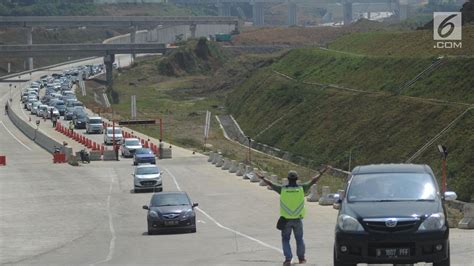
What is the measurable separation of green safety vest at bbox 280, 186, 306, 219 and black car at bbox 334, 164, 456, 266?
87.2 inches

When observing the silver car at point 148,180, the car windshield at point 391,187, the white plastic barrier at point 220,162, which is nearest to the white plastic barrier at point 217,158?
the white plastic barrier at point 220,162

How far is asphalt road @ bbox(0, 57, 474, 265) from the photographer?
23.5 m

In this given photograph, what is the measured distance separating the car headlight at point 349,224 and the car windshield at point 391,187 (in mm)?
499

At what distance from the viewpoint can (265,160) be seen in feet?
216

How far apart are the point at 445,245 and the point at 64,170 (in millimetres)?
46992

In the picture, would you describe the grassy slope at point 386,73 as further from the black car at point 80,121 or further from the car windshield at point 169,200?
the car windshield at point 169,200

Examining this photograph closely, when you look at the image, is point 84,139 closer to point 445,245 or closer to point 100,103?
point 100,103

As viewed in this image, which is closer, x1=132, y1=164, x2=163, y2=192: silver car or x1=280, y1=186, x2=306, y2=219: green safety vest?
x1=280, y1=186, x2=306, y2=219: green safety vest

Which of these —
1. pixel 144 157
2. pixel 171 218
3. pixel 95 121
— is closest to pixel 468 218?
pixel 171 218

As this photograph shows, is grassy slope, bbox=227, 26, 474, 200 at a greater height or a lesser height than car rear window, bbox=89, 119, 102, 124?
greater

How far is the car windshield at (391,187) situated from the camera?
1691 centimetres

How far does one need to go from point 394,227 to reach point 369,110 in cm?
5472

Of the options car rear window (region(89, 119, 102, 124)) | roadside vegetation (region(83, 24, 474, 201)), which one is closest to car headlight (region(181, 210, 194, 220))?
roadside vegetation (region(83, 24, 474, 201))

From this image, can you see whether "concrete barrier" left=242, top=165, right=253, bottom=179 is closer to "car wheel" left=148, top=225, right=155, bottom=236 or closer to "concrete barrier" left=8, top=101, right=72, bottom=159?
"concrete barrier" left=8, top=101, right=72, bottom=159
